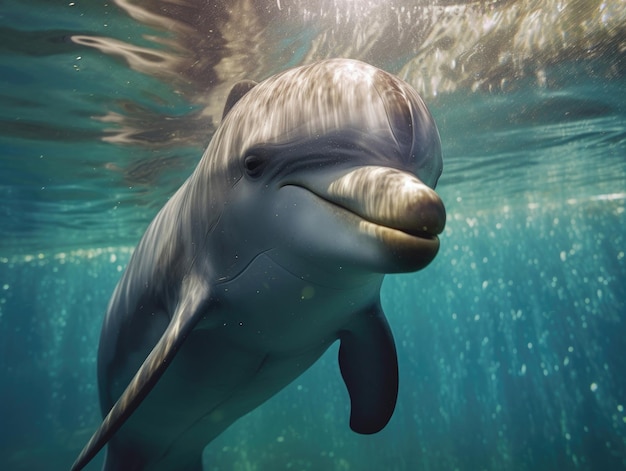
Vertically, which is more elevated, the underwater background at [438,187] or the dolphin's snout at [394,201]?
the dolphin's snout at [394,201]

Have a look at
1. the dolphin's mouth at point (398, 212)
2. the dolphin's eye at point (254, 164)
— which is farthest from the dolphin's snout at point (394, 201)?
the dolphin's eye at point (254, 164)

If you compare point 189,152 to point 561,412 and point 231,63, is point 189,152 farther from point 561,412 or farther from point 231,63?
point 561,412

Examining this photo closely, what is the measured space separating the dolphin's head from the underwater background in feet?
15.4

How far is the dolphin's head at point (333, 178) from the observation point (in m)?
1.82

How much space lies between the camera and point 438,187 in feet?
69.1

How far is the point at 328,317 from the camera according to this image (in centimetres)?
308

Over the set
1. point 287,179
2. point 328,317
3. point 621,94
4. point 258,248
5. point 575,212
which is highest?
point 287,179

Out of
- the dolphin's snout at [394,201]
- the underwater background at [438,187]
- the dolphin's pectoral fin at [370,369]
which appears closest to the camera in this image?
the dolphin's snout at [394,201]

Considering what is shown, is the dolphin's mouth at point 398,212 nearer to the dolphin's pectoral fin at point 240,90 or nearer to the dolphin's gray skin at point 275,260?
the dolphin's gray skin at point 275,260

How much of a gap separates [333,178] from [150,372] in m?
1.55

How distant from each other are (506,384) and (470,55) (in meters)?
24.4

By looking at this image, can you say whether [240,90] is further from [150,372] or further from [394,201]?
[394,201]

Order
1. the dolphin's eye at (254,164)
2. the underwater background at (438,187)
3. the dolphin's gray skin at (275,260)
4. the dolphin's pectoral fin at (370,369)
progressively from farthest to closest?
the underwater background at (438,187) → the dolphin's pectoral fin at (370,369) → the dolphin's eye at (254,164) → the dolphin's gray skin at (275,260)

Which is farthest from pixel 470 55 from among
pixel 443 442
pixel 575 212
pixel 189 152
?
pixel 575 212
